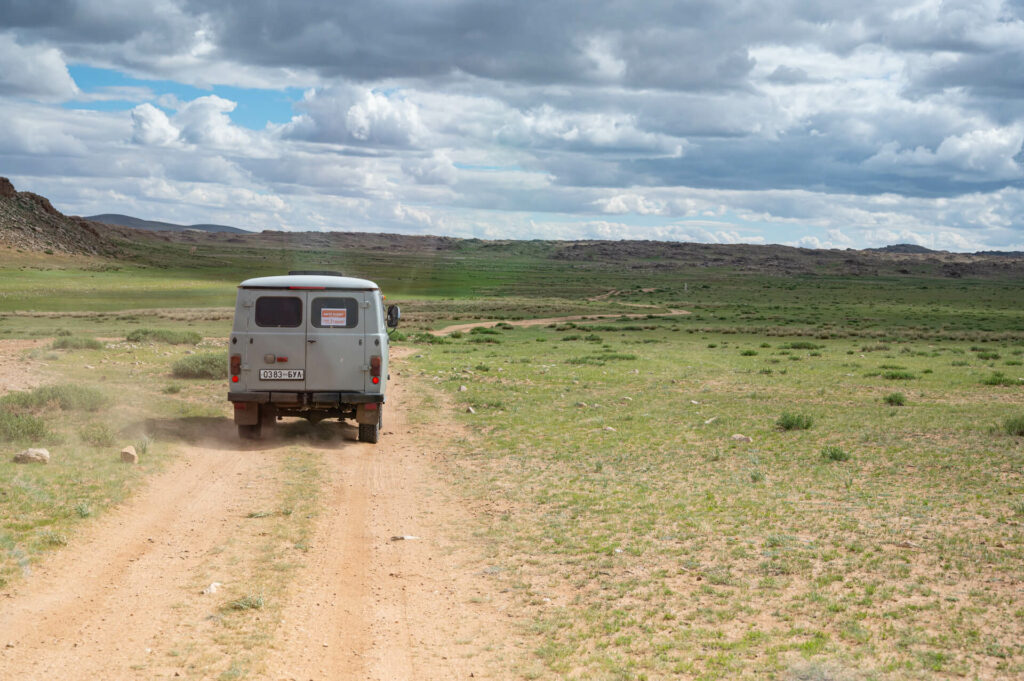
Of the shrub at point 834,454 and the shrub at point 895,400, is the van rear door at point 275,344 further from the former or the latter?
the shrub at point 895,400

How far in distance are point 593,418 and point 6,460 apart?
10884 mm

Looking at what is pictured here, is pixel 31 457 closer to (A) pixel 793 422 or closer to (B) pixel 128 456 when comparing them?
(B) pixel 128 456

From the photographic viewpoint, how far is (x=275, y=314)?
14969 mm

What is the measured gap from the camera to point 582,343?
4141 centimetres

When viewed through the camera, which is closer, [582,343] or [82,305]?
[582,343]

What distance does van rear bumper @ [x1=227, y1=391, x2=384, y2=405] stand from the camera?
586 inches

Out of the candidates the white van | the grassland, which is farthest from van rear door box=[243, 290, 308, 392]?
the grassland

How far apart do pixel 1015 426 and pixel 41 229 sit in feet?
557

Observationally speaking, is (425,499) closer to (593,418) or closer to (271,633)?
(271,633)

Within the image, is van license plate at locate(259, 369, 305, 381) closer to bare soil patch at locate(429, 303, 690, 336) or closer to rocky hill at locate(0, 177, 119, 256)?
bare soil patch at locate(429, 303, 690, 336)

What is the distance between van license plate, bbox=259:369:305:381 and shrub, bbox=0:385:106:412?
430 centimetres

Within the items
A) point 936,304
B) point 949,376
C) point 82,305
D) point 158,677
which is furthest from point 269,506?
point 936,304

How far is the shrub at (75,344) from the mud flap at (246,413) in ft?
54.5

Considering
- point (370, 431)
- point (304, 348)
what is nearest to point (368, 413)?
point (370, 431)
